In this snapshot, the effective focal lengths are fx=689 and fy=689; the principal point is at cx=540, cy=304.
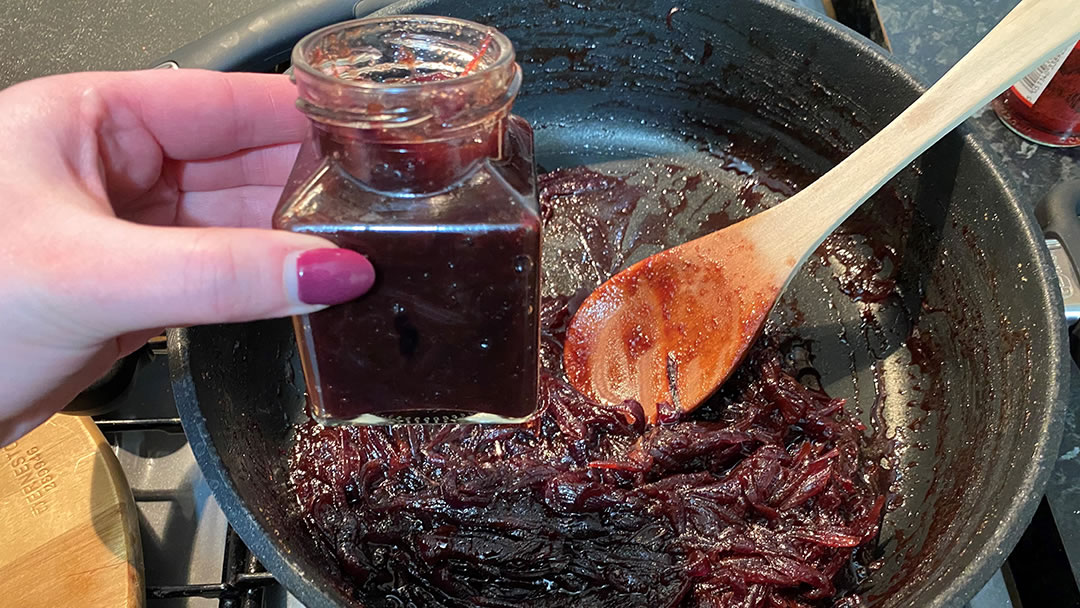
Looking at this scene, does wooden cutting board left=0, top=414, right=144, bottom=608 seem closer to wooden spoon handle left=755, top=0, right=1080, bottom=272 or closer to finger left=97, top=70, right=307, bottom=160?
finger left=97, top=70, right=307, bottom=160

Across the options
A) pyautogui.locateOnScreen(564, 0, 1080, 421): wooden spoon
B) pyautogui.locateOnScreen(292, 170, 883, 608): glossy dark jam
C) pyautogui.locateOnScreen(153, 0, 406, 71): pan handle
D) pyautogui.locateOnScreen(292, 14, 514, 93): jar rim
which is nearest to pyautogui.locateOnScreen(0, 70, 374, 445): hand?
pyautogui.locateOnScreen(292, 14, 514, 93): jar rim

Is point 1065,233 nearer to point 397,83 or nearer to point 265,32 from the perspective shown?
point 397,83

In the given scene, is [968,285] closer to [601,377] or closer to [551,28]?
[601,377]

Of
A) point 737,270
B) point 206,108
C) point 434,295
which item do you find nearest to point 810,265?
point 737,270

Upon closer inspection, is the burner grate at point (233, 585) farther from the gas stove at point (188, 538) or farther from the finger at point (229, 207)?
the finger at point (229, 207)

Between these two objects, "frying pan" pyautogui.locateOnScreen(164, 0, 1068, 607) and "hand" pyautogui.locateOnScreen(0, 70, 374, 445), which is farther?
"frying pan" pyautogui.locateOnScreen(164, 0, 1068, 607)
